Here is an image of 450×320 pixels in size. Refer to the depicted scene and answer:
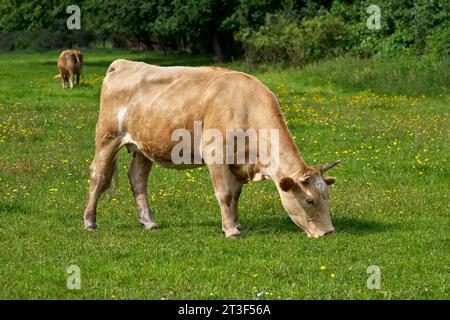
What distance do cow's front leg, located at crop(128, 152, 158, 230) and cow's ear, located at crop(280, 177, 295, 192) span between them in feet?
6.85

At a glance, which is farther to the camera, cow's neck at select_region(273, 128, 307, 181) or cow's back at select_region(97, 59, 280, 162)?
cow's back at select_region(97, 59, 280, 162)

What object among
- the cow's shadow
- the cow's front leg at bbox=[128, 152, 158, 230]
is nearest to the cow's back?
the cow's front leg at bbox=[128, 152, 158, 230]

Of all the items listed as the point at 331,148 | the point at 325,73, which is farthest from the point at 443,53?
the point at 331,148

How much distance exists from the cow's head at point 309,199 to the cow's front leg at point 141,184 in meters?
2.05

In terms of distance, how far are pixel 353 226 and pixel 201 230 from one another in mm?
1888

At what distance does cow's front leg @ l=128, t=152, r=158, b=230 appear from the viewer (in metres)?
11.6

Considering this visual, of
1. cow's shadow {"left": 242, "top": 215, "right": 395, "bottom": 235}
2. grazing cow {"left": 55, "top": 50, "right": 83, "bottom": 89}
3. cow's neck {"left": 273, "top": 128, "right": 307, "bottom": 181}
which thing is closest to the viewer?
cow's neck {"left": 273, "top": 128, "right": 307, "bottom": 181}

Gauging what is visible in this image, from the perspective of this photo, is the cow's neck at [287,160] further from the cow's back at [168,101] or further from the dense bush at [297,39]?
the dense bush at [297,39]

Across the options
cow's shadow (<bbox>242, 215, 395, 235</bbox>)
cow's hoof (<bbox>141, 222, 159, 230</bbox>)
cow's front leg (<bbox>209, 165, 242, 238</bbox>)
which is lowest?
cow's hoof (<bbox>141, 222, 159, 230</bbox>)

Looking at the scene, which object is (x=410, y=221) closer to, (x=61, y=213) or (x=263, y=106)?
(x=263, y=106)

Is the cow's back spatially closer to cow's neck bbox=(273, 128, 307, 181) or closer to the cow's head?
cow's neck bbox=(273, 128, 307, 181)

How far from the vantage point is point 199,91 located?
36.2 feet

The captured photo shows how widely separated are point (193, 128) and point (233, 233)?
1.36 m

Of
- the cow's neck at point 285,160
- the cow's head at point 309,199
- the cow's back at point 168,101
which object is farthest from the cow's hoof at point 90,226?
the cow's head at point 309,199
